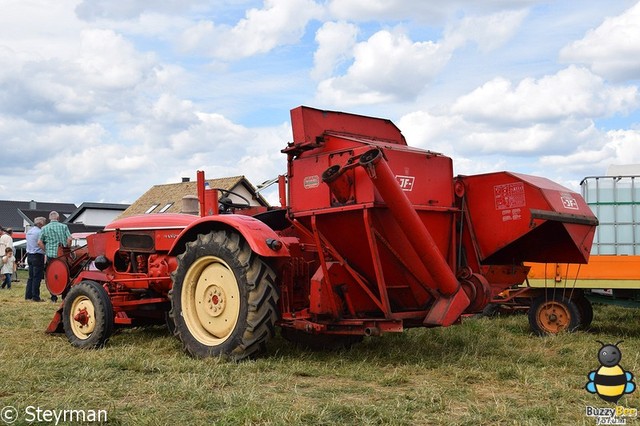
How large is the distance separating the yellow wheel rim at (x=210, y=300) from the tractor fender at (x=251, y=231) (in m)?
0.34

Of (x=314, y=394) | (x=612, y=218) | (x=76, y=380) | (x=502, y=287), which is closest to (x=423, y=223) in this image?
(x=502, y=287)

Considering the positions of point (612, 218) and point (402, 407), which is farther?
point (612, 218)

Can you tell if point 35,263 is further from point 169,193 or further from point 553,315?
point 169,193

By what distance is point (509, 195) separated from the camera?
639cm

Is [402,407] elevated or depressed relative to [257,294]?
depressed

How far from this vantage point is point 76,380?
5203mm

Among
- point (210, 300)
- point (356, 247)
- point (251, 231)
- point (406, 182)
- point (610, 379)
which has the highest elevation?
point (406, 182)

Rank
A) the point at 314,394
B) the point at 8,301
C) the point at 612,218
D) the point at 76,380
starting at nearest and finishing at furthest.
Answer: the point at 314,394 < the point at 76,380 < the point at 8,301 < the point at 612,218

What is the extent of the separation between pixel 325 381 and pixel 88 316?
303 centimetres

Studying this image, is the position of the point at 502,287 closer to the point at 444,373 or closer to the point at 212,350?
the point at 444,373

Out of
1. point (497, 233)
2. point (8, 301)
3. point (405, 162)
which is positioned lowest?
point (8, 301)

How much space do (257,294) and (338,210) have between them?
0.97 meters

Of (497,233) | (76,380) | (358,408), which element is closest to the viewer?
(358,408)

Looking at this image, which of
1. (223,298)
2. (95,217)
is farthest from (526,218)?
(95,217)
